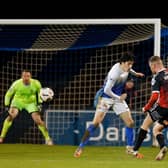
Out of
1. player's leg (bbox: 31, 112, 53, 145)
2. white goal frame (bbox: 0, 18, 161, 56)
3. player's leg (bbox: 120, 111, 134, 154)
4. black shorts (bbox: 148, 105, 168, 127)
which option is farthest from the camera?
player's leg (bbox: 31, 112, 53, 145)

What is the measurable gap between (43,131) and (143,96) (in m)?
2.52

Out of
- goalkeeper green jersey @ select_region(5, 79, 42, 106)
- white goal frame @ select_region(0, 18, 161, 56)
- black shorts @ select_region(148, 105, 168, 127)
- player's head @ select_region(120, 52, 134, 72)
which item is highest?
white goal frame @ select_region(0, 18, 161, 56)

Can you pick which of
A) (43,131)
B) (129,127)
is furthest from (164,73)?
(43,131)

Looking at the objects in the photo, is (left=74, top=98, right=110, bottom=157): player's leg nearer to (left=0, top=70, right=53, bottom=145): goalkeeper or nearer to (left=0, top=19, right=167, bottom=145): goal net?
(left=0, top=19, right=167, bottom=145): goal net

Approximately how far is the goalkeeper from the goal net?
1.83 feet

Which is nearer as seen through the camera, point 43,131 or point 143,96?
point 43,131

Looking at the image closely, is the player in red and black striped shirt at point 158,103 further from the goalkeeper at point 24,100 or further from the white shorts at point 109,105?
the goalkeeper at point 24,100

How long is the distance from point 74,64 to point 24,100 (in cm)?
387

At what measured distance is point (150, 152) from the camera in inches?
481

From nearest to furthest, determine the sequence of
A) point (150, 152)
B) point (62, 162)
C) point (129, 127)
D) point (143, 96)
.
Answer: point (62, 162), point (129, 127), point (150, 152), point (143, 96)

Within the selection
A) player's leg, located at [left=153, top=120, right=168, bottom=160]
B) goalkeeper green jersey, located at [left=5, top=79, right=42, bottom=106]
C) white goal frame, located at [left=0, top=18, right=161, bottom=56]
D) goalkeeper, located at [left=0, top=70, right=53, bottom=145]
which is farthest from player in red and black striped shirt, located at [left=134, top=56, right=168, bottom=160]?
goalkeeper green jersey, located at [left=5, top=79, right=42, bottom=106]

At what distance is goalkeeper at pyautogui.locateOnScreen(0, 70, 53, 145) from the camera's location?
14.5m
